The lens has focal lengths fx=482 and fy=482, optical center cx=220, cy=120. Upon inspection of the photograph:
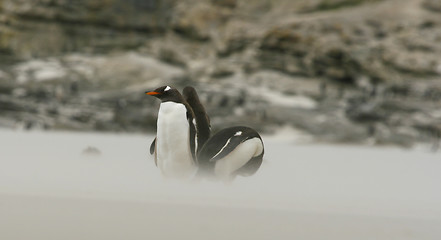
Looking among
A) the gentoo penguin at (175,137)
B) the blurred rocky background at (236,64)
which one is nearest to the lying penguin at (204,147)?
the gentoo penguin at (175,137)

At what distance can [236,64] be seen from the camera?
24.4 ft

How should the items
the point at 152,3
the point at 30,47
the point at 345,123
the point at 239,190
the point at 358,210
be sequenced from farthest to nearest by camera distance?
the point at 152,3, the point at 30,47, the point at 345,123, the point at 239,190, the point at 358,210

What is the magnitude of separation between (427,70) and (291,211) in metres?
5.98

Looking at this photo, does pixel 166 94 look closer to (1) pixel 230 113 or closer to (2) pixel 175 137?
(2) pixel 175 137

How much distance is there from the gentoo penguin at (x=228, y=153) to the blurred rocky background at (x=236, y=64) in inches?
150

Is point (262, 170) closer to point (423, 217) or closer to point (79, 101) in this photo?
point (423, 217)

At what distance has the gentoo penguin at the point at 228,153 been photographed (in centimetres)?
191

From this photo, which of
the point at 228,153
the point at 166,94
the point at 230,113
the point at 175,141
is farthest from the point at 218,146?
the point at 230,113

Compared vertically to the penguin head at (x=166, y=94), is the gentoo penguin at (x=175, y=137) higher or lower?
lower

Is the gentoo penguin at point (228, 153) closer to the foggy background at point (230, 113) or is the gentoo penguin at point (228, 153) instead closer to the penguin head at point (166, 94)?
the foggy background at point (230, 113)

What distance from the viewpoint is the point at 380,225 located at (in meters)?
1.51

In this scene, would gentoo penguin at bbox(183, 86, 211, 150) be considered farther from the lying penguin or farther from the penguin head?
the penguin head

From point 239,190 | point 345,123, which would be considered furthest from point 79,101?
point 239,190

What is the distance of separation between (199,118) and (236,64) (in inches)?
Answer: 212
